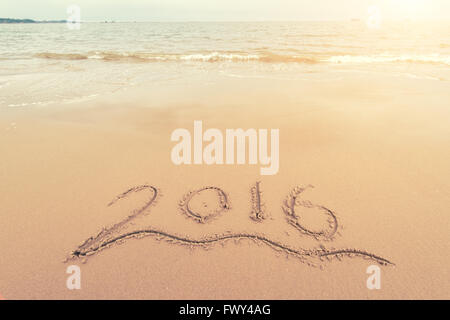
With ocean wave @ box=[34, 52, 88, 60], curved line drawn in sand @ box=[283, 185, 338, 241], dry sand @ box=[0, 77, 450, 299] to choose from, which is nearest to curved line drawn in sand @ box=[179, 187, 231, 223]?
dry sand @ box=[0, 77, 450, 299]

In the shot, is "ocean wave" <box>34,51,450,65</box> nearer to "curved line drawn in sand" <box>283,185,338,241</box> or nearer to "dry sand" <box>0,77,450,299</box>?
"dry sand" <box>0,77,450,299</box>

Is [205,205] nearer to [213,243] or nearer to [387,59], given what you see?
[213,243]

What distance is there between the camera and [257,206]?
2889mm

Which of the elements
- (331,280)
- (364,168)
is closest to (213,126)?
(364,168)

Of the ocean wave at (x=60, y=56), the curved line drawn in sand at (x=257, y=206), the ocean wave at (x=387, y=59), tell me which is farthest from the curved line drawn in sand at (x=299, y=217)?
the ocean wave at (x=60, y=56)

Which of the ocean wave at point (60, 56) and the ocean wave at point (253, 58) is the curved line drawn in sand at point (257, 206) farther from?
the ocean wave at point (60, 56)

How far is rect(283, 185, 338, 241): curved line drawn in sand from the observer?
2.50 m

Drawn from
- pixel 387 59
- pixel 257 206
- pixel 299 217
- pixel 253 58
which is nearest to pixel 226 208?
pixel 257 206

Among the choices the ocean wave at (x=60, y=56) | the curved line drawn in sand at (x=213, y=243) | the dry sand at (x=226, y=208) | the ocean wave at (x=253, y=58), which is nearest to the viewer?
the dry sand at (x=226, y=208)

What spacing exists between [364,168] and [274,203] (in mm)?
1597

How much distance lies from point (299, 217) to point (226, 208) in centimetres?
85

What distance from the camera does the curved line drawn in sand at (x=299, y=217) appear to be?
98.6 inches

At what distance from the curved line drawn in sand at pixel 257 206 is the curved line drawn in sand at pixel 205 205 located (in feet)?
1.03
